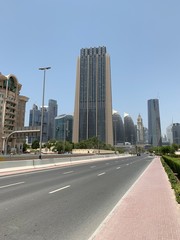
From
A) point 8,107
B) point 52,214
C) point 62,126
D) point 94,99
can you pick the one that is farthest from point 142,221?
point 94,99

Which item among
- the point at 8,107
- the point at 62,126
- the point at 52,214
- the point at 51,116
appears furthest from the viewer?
the point at 51,116

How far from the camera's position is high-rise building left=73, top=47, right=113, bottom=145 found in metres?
180

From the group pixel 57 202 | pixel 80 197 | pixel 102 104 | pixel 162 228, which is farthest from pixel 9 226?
pixel 102 104

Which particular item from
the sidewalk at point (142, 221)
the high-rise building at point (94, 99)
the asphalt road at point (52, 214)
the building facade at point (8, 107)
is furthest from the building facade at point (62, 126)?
the sidewalk at point (142, 221)

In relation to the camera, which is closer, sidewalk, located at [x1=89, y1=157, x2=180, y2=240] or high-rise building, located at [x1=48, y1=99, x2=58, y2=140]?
sidewalk, located at [x1=89, y1=157, x2=180, y2=240]

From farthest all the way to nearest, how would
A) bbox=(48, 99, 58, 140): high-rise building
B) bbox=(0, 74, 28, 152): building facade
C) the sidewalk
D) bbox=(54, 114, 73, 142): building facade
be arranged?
bbox=(48, 99, 58, 140): high-rise building → bbox=(54, 114, 73, 142): building facade → bbox=(0, 74, 28, 152): building facade → the sidewalk

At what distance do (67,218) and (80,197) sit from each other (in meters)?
3.35

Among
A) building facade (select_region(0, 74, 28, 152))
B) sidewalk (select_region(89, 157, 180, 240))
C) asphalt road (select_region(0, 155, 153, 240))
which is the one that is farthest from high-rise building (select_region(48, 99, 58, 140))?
sidewalk (select_region(89, 157, 180, 240))

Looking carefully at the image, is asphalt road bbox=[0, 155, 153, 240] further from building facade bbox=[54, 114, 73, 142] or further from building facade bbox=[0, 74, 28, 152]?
building facade bbox=[54, 114, 73, 142]

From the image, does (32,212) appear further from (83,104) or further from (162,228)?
(83,104)

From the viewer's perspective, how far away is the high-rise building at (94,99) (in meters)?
180

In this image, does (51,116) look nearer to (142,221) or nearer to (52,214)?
(52,214)

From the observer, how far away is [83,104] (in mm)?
183375

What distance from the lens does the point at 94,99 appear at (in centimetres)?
18138
